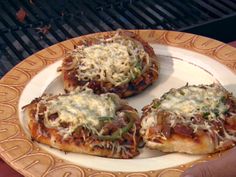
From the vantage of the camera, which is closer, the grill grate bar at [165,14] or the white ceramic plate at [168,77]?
the white ceramic plate at [168,77]

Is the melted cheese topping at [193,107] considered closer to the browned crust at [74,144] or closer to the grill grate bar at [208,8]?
the browned crust at [74,144]

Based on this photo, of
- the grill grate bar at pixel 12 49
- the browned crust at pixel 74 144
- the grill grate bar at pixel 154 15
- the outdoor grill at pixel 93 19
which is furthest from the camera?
the grill grate bar at pixel 154 15

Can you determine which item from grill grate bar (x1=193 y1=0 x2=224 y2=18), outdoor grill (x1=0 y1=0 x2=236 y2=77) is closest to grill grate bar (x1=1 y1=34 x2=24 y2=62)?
outdoor grill (x1=0 y1=0 x2=236 y2=77)

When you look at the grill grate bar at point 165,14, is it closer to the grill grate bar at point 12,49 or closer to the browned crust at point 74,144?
the grill grate bar at point 12,49

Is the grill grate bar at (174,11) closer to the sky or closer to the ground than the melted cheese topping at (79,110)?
closer to the sky

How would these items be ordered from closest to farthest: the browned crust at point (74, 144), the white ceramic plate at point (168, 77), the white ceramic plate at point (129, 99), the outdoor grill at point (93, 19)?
the white ceramic plate at point (129, 99) < the browned crust at point (74, 144) < the white ceramic plate at point (168, 77) < the outdoor grill at point (93, 19)

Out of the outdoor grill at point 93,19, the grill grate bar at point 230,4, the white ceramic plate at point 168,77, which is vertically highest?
the grill grate bar at point 230,4

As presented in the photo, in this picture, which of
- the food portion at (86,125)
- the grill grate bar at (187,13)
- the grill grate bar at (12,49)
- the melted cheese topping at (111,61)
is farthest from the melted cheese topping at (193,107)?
the grill grate bar at (187,13)

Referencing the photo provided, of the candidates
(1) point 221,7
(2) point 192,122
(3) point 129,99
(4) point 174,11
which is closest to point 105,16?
(4) point 174,11
